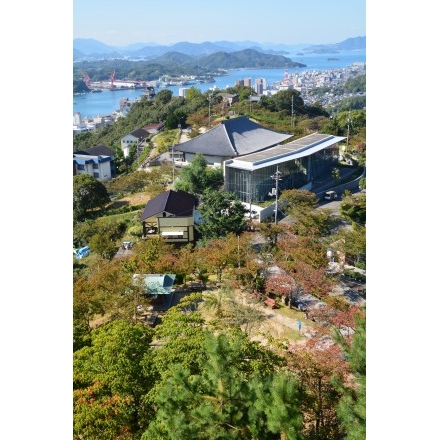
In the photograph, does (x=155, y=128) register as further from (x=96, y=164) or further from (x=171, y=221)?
(x=171, y=221)

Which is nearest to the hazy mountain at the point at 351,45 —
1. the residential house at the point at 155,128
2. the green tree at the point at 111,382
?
the green tree at the point at 111,382

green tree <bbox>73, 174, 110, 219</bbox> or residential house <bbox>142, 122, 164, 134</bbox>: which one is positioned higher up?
residential house <bbox>142, 122, 164, 134</bbox>

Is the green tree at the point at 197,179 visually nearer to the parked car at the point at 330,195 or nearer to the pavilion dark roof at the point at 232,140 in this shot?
the pavilion dark roof at the point at 232,140

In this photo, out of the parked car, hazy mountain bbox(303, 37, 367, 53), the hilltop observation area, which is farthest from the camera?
the parked car

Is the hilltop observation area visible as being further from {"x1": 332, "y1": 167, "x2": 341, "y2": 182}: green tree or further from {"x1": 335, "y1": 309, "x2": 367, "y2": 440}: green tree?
{"x1": 335, "y1": 309, "x2": 367, "y2": 440}: green tree

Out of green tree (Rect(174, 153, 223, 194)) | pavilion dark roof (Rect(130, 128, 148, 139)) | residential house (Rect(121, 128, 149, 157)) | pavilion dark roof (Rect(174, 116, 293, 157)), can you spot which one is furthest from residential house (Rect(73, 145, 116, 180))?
green tree (Rect(174, 153, 223, 194))

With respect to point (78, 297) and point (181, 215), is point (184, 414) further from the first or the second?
point (181, 215)
